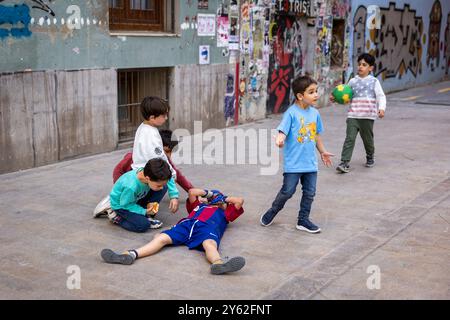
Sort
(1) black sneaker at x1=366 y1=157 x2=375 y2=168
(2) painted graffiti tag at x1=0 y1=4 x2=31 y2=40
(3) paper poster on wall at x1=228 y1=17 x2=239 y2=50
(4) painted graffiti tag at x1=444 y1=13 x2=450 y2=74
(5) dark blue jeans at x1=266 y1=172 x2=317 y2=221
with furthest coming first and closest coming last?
(4) painted graffiti tag at x1=444 y1=13 x2=450 y2=74 → (3) paper poster on wall at x1=228 y1=17 x2=239 y2=50 → (1) black sneaker at x1=366 y1=157 x2=375 y2=168 → (2) painted graffiti tag at x1=0 y1=4 x2=31 y2=40 → (5) dark blue jeans at x1=266 y1=172 x2=317 y2=221

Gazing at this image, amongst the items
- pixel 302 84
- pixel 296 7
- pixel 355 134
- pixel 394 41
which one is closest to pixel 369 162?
pixel 355 134

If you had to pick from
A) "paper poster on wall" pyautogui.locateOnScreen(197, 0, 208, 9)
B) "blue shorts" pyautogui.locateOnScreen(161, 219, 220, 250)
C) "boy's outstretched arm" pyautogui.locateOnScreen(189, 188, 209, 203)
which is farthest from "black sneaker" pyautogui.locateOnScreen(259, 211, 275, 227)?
"paper poster on wall" pyautogui.locateOnScreen(197, 0, 208, 9)

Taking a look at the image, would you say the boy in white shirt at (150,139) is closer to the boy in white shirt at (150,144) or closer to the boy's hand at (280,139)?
the boy in white shirt at (150,144)

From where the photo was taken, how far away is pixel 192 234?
4988mm

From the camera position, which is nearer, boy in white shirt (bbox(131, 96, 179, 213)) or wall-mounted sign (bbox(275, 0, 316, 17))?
boy in white shirt (bbox(131, 96, 179, 213))

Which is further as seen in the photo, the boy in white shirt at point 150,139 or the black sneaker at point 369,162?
the black sneaker at point 369,162

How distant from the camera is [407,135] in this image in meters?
10.8

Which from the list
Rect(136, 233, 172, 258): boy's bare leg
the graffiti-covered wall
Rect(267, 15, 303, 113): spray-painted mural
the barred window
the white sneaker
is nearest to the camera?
Rect(136, 233, 172, 258): boy's bare leg

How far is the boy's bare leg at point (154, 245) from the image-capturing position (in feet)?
15.4

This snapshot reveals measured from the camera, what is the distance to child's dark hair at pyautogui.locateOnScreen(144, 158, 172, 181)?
16.5 feet

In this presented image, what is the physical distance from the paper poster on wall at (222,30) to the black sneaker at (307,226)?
19.7ft

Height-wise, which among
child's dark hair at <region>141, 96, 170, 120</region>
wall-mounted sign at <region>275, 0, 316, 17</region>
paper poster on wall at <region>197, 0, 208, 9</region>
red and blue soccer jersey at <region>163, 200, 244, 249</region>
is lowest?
red and blue soccer jersey at <region>163, 200, 244, 249</region>

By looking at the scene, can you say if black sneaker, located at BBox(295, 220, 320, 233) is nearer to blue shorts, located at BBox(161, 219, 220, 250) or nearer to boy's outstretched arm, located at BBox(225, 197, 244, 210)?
boy's outstretched arm, located at BBox(225, 197, 244, 210)

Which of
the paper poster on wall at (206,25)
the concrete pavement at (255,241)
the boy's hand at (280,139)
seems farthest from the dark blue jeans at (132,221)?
the paper poster on wall at (206,25)
